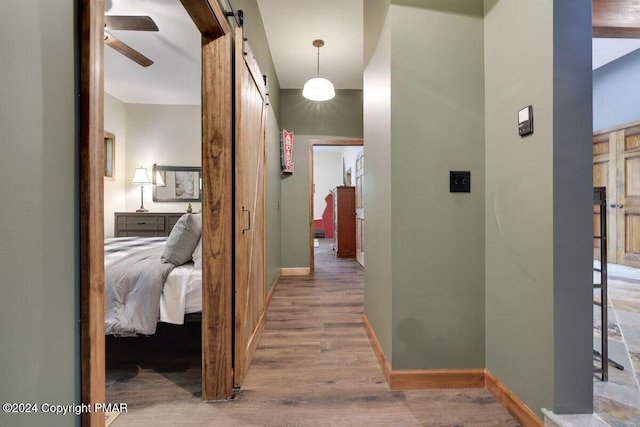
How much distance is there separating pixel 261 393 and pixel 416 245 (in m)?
1.22

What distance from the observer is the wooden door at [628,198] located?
4.13 meters

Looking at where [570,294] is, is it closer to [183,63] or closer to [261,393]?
[261,393]

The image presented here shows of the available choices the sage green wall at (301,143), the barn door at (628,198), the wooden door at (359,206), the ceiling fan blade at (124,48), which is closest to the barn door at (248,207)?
the ceiling fan blade at (124,48)

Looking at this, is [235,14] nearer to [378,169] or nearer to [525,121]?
[378,169]

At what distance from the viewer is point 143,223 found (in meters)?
4.66

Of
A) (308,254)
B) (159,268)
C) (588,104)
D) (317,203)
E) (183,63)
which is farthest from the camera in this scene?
(317,203)

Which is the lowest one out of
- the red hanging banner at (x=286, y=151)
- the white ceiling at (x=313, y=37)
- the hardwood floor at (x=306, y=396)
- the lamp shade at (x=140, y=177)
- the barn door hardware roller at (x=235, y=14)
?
the hardwood floor at (x=306, y=396)

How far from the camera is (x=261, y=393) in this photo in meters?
1.61

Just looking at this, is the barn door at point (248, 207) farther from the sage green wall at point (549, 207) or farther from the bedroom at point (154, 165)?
the sage green wall at point (549, 207)

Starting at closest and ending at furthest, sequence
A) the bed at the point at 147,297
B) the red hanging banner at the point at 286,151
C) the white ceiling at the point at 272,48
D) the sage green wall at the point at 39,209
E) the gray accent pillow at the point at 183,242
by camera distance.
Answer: the sage green wall at the point at 39,209 → the bed at the point at 147,297 → the gray accent pillow at the point at 183,242 → the white ceiling at the point at 272,48 → the red hanging banner at the point at 286,151

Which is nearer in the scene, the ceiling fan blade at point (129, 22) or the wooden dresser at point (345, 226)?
the ceiling fan blade at point (129, 22)

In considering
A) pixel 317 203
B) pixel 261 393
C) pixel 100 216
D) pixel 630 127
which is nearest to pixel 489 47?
pixel 100 216

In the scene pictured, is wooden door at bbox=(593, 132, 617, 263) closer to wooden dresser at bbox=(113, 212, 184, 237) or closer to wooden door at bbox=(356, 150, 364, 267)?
wooden door at bbox=(356, 150, 364, 267)

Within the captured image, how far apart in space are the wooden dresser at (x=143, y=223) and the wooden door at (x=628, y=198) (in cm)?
690
